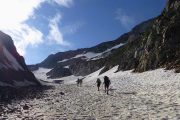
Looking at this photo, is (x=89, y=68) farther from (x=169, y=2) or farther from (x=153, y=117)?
(x=153, y=117)

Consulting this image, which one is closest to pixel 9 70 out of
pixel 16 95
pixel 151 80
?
pixel 16 95

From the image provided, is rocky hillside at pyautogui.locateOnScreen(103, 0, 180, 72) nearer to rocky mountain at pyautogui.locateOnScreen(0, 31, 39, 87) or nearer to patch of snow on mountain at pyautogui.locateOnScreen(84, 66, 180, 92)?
patch of snow on mountain at pyautogui.locateOnScreen(84, 66, 180, 92)

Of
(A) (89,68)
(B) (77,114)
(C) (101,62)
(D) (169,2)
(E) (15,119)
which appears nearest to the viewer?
(E) (15,119)

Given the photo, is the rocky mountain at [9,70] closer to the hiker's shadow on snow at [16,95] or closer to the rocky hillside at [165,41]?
the hiker's shadow on snow at [16,95]

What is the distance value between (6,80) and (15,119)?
48.5m

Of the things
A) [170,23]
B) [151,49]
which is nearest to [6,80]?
[151,49]

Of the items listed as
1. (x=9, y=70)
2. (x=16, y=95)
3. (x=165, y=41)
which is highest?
(x=165, y=41)

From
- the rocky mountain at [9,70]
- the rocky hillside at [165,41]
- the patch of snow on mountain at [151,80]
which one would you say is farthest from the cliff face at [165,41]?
the rocky mountain at [9,70]

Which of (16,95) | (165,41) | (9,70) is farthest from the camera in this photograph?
(9,70)

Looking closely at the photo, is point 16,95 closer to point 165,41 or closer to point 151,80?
point 151,80

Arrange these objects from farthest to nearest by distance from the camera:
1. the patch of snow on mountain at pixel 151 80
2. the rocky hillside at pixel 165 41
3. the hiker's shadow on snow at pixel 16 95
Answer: the rocky hillside at pixel 165 41 → the hiker's shadow on snow at pixel 16 95 → the patch of snow on mountain at pixel 151 80

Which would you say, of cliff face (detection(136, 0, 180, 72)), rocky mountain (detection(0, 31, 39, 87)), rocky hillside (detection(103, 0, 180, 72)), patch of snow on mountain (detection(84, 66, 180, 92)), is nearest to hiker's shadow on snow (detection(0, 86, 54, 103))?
rocky mountain (detection(0, 31, 39, 87))

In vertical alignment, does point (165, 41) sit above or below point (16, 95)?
above

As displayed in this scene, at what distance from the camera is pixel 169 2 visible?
7100cm
